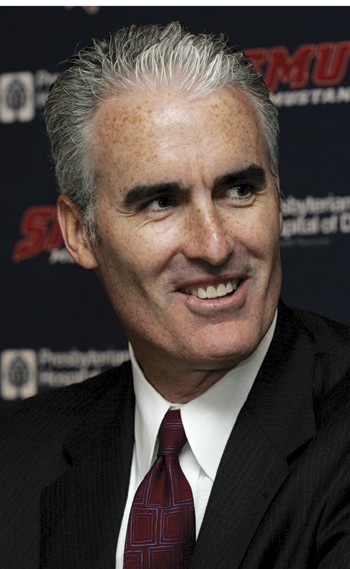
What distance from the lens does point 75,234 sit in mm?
2645

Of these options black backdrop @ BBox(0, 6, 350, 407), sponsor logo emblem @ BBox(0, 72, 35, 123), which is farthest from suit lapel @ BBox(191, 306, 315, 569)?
sponsor logo emblem @ BBox(0, 72, 35, 123)

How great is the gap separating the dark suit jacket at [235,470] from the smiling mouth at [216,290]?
0.21m

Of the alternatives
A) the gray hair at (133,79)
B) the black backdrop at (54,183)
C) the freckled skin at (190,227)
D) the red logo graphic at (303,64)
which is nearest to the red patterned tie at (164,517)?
the freckled skin at (190,227)

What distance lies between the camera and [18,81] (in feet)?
11.9

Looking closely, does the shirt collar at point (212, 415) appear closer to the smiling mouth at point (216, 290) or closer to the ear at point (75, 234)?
the smiling mouth at point (216, 290)

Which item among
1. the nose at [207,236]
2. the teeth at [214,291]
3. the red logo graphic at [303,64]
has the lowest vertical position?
the teeth at [214,291]

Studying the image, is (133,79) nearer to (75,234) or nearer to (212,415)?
(75,234)

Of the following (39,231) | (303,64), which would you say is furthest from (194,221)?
(39,231)

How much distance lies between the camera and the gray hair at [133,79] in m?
2.34

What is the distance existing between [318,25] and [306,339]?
4.02ft

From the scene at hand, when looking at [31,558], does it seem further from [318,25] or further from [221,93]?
[318,25]

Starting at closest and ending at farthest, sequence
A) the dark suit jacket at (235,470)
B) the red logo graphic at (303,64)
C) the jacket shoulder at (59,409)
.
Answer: the dark suit jacket at (235,470)
the jacket shoulder at (59,409)
the red logo graphic at (303,64)

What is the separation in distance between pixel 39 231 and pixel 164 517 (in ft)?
5.11

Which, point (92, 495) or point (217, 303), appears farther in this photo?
point (92, 495)
